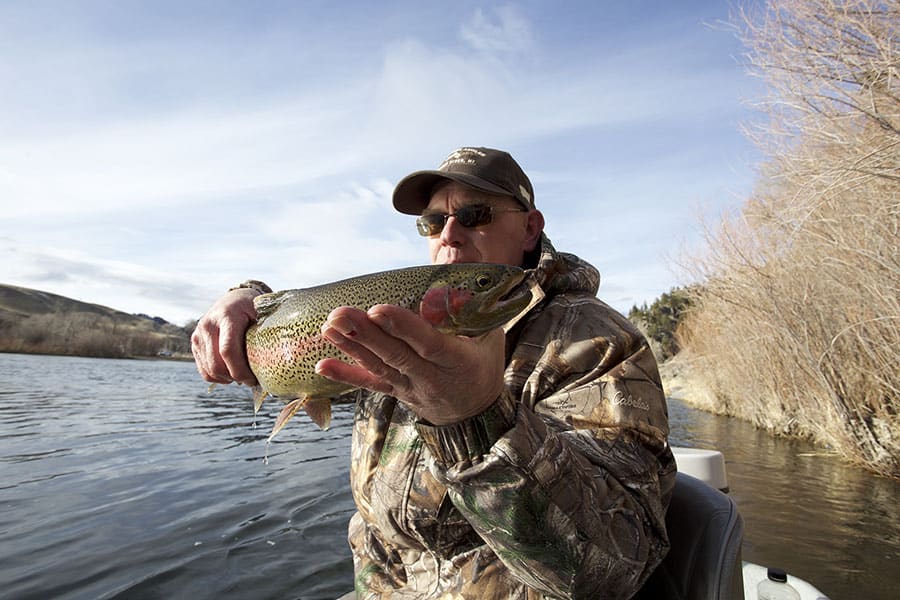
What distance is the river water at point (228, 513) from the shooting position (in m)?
6.23

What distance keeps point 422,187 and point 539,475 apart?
2.20 meters

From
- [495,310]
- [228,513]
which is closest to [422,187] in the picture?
[495,310]

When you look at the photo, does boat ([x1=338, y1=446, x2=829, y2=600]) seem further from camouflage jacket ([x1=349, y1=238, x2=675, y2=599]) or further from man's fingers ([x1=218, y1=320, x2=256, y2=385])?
man's fingers ([x1=218, y1=320, x2=256, y2=385])

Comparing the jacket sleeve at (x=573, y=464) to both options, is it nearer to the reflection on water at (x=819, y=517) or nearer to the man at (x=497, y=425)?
the man at (x=497, y=425)

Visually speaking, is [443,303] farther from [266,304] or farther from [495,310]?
[266,304]

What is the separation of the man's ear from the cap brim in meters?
0.33

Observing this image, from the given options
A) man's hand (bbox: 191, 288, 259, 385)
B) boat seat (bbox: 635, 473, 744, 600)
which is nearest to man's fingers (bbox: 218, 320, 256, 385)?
man's hand (bbox: 191, 288, 259, 385)

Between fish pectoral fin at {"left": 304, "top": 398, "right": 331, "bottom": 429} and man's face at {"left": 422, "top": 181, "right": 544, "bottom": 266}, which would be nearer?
fish pectoral fin at {"left": 304, "top": 398, "right": 331, "bottom": 429}

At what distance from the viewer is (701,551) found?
93.1 inches

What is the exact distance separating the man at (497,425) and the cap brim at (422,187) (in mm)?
12

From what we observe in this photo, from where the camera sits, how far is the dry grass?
7.16m

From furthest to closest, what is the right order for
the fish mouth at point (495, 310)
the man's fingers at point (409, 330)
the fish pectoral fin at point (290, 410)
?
the fish pectoral fin at point (290, 410), the fish mouth at point (495, 310), the man's fingers at point (409, 330)

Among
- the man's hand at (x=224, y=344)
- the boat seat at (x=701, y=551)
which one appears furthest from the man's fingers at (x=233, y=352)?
the boat seat at (x=701, y=551)

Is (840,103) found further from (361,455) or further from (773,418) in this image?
(773,418)
